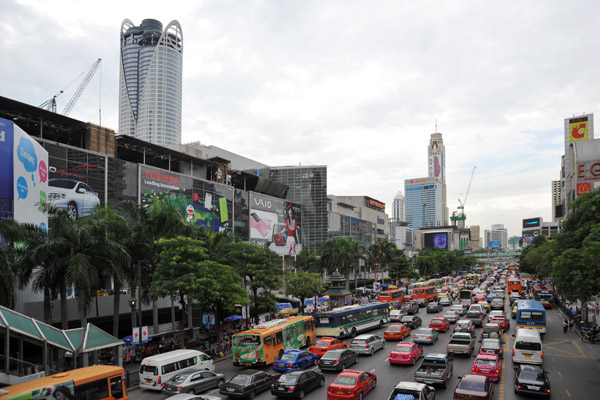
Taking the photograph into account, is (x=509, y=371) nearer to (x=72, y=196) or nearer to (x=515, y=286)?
(x=72, y=196)

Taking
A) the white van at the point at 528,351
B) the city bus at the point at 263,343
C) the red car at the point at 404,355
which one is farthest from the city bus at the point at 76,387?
the white van at the point at 528,351

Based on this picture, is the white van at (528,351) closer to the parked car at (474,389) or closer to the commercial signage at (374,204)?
the parked car at (474,389)

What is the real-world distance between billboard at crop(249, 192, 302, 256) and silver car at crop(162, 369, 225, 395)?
208ft

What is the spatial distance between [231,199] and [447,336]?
5245 centimetres

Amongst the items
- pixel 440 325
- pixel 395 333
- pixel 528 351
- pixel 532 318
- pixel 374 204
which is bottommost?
pixel 440 325

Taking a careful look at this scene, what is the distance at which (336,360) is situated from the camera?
25.8 m

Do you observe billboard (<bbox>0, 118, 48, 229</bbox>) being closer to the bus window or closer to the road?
the bus window

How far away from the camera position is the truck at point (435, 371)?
2155cm

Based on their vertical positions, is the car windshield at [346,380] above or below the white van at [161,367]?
above

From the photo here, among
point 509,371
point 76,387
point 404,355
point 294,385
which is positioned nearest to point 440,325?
point 509,371

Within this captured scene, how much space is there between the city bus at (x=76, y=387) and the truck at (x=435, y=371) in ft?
46.6

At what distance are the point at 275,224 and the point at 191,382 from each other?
77085mm

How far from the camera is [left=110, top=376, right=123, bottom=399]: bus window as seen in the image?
18.5m

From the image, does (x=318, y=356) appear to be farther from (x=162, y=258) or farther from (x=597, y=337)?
(x=597, y=337)
